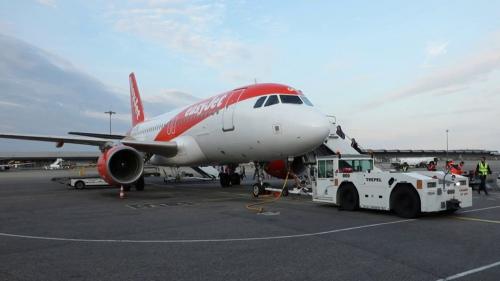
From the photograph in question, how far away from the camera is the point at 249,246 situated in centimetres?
657

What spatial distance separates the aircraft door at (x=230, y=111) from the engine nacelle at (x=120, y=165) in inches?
151

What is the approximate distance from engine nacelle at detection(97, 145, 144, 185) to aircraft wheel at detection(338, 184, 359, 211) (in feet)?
26.2

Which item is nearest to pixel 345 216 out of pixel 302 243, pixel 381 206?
pixel 381 206

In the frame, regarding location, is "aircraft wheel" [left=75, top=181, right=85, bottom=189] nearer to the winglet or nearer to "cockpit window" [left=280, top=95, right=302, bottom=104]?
the winglet

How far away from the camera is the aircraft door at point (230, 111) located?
48.0 ft

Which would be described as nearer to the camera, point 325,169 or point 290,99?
point 325,169

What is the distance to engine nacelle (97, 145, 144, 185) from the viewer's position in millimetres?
15281

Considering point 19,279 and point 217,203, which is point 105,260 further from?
point 217,203

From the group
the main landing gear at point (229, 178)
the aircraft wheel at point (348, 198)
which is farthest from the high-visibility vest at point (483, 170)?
the main landing gear at point (229, 178)

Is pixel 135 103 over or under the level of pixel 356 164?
over

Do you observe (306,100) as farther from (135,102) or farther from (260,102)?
(135,102)

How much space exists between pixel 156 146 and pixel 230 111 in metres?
4.56

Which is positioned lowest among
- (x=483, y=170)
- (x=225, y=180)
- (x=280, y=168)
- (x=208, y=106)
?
(x=225, y=180)

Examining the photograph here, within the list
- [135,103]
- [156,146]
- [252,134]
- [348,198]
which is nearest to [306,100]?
[252,134]
